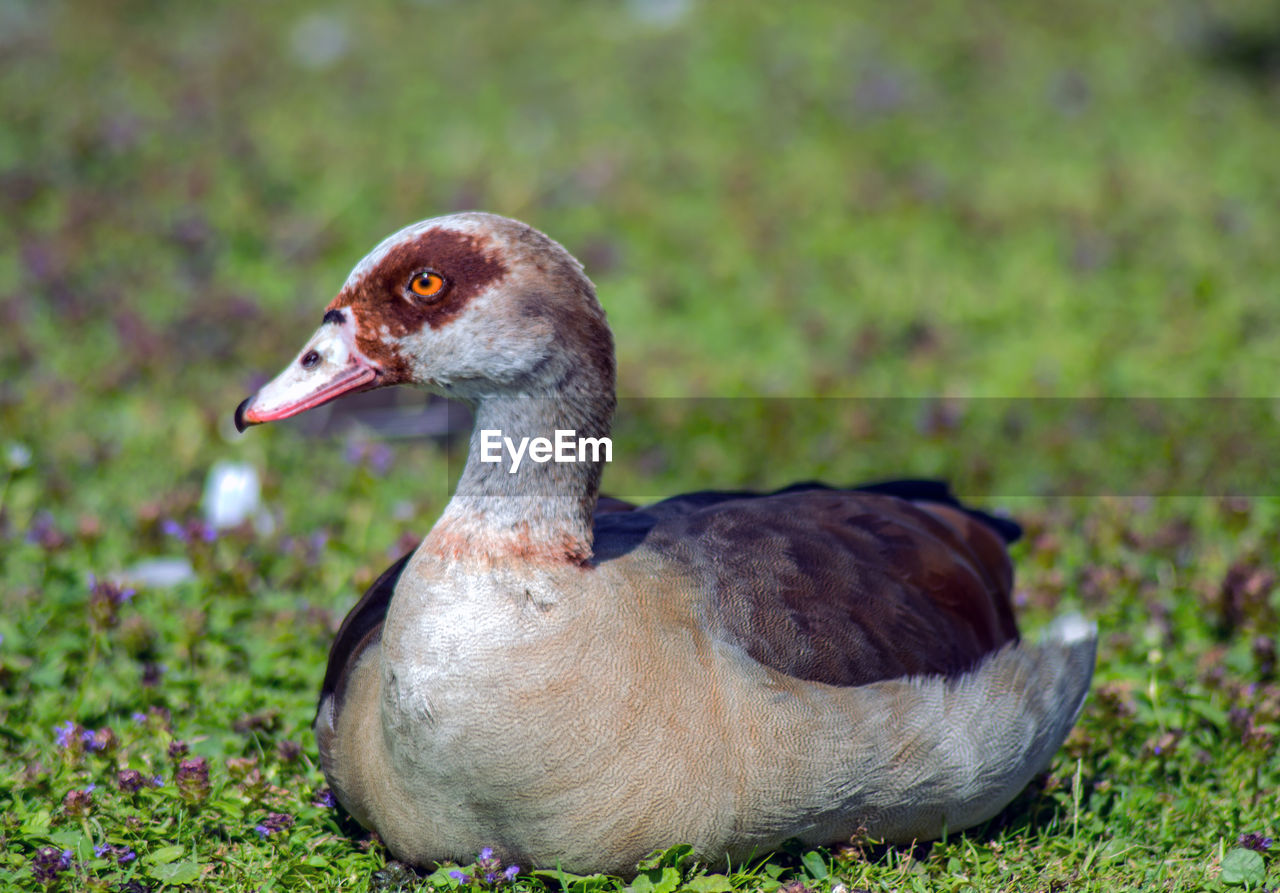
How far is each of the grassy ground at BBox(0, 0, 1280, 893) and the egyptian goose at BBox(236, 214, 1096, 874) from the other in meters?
0.18

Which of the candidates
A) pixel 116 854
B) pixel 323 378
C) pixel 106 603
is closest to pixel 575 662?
pixel 323 378

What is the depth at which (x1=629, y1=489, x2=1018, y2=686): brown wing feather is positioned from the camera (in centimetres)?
301

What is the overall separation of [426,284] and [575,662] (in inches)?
33.7

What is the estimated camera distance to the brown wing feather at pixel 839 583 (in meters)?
3.01

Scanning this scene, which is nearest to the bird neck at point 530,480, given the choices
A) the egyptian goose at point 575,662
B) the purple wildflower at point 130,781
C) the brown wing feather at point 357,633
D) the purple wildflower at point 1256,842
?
the egyptian goose at point 575,662

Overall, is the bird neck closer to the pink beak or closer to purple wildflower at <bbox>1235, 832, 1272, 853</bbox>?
the pink beak

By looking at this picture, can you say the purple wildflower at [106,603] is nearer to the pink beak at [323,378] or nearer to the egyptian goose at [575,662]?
the egyptian goose at [575,662]

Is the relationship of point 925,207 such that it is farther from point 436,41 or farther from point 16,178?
point 16,178

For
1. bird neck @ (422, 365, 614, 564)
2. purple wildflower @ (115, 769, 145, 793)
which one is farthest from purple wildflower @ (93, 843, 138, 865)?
bird neck @ (422, 365, 614, 564)

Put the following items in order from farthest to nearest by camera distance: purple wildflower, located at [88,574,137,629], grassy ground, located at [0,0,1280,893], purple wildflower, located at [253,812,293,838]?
purple wildflower, located at [88,574,137,629] → grassy ground, located at [0,0,1280,893] → purple wildflower, located at [253,812,293,838]

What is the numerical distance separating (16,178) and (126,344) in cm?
203

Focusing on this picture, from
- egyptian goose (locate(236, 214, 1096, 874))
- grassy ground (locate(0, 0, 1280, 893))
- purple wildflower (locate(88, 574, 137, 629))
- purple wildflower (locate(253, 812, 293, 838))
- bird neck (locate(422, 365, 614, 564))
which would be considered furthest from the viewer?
purple wildflower (locate(88, 574, 137, 629))

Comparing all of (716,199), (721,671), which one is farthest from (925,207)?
(721,671)

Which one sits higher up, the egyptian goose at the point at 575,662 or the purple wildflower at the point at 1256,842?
the egyptian goose at the point at 575,662
